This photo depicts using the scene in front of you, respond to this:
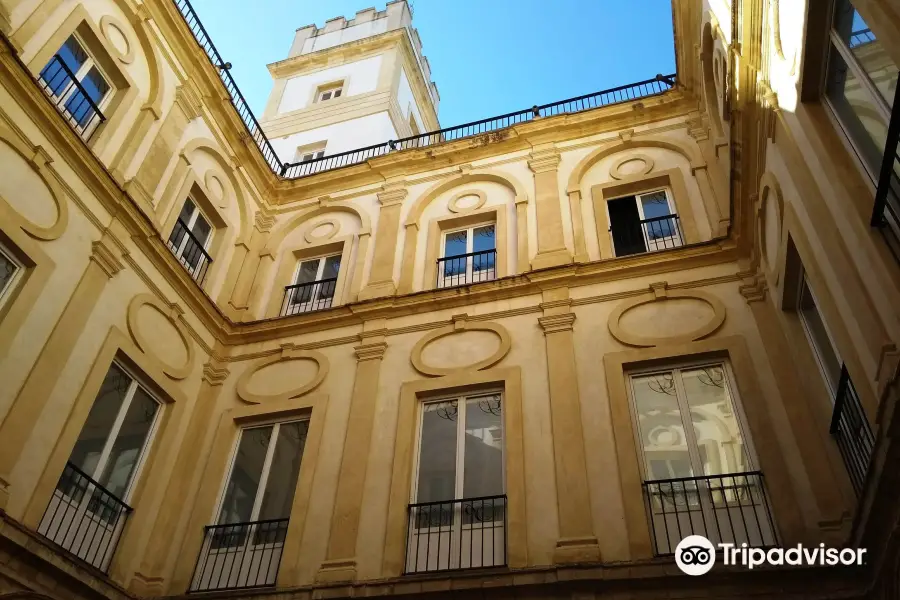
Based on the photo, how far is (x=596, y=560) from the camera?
7895mm

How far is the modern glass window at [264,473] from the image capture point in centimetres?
1002

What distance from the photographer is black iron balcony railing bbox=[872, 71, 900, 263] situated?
15.8 feet

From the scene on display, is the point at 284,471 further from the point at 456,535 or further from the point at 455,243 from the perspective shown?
the point at 455,243

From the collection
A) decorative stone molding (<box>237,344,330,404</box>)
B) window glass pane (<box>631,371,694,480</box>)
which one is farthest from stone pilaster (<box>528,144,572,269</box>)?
decorative stone molding (<box>237,344,330,404</box>)

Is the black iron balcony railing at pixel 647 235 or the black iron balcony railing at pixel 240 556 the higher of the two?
the black iron balcony railing at pixel 647 235

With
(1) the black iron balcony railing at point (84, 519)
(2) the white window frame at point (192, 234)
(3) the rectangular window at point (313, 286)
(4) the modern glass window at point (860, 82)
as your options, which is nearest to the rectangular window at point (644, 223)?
(3) the rectangular window at point (313, 286)

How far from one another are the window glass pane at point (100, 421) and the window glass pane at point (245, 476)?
6.11 ft

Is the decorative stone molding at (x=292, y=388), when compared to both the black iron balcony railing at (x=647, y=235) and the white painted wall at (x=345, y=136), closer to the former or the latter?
the black iron balcony railing at (x=647, y=235)

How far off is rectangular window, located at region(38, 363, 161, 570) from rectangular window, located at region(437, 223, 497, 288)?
5.10m

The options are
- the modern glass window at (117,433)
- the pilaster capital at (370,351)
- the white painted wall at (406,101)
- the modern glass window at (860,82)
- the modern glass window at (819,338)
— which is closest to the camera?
the modern glass window at (860,82)

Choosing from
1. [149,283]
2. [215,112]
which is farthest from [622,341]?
[215,112]

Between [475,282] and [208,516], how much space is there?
17.4 feet

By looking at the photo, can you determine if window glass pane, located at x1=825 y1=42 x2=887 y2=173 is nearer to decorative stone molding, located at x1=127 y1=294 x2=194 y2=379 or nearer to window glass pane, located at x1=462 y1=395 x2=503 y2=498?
window glass pane, located at x1=462 y1=395 x2=503 y2=498

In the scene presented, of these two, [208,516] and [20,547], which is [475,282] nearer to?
[208,516]
